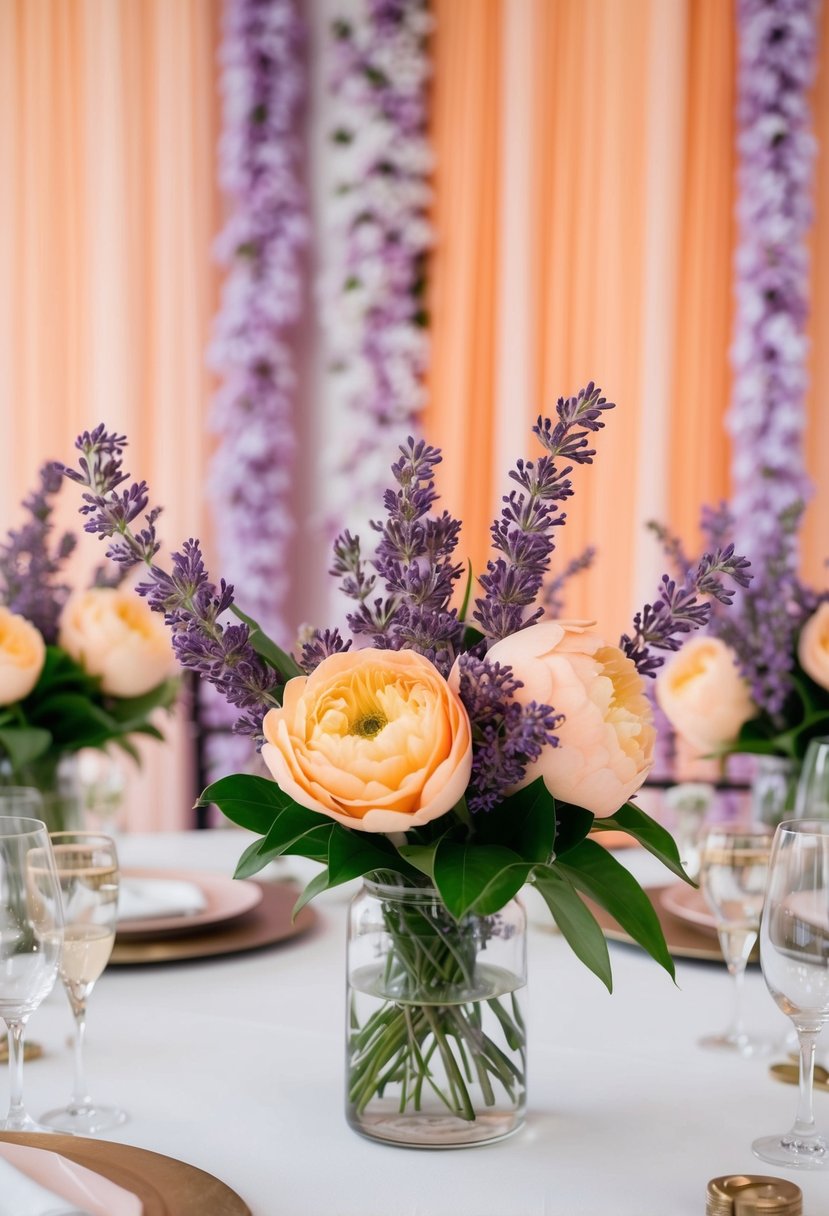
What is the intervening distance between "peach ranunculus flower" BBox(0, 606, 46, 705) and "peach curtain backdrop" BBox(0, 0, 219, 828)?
2666 millimetres

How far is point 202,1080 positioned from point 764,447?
311 cm

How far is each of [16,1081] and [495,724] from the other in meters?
0.45

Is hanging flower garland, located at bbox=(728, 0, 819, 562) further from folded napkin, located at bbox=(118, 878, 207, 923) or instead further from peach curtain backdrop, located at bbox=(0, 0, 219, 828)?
Answer: folded napkin, located at bbox=(118, 878, 207, 923)

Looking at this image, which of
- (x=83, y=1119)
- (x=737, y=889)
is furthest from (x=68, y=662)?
(x=737, y=889)

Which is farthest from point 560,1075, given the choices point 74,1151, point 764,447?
point 764,447

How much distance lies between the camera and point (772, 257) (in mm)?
3869

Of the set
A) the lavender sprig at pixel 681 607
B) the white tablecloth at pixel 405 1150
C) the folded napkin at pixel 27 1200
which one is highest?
the lavender sprig at pixel 681 607

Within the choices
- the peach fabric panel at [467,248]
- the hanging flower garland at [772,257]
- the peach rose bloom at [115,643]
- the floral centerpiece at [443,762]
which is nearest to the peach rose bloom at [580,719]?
the floral centerpiece at [443,762]

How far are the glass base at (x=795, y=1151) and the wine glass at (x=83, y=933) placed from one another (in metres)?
0.49

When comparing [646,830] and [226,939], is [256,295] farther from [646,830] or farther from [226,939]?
[646,830]

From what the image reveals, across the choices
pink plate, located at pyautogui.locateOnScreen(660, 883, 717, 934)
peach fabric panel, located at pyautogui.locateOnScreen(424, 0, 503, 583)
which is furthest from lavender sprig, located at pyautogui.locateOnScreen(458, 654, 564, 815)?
peach fabric panel, located at pyautogui.locateOnScreen(424, 0, 503, 583)

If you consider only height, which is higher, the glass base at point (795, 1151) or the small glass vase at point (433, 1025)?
the small glass vase at point (433, 1025)

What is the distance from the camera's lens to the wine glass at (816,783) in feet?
5.08

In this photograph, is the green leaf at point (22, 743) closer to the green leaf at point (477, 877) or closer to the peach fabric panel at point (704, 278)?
the green leaf at point (477, 877)
